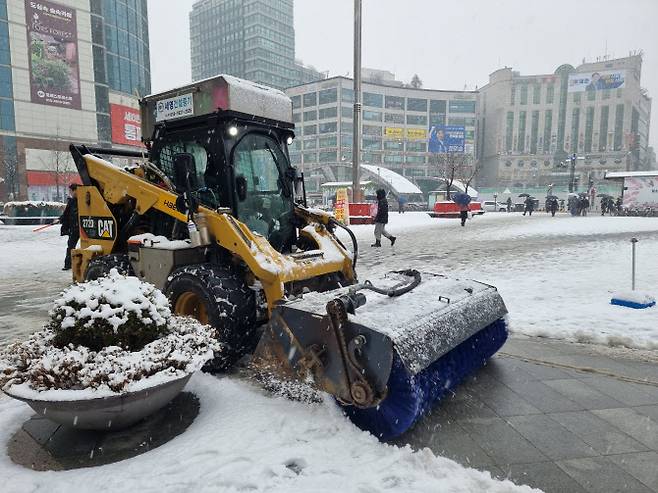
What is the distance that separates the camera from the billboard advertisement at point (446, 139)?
88188 mm

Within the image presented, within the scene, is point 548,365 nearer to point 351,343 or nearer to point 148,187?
point 351,343

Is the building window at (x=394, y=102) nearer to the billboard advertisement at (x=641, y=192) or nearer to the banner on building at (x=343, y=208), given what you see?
the billboard advertisement at (x=641, y=192)

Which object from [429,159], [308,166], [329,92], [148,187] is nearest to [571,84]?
[429,159]

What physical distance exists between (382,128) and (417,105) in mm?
10841

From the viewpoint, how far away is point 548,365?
14.1 feet

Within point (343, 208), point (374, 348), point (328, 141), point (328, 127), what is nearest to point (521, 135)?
point (328, 127)

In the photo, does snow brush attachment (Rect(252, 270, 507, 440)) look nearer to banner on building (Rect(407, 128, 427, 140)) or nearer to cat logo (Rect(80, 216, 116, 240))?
cat logo (Rect(80, 216, 116, 240))

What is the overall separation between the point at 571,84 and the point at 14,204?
107 metres

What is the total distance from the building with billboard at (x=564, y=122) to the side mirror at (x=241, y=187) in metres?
102

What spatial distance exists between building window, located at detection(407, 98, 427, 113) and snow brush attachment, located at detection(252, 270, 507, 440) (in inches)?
3884

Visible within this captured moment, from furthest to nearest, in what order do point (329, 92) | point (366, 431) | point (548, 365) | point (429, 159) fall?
point (429, 159) → point (329, 92) → point (548, 365) → point (366, 431)

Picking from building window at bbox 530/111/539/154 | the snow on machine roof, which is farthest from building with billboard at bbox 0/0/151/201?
building window at bbox 530/111/539/154

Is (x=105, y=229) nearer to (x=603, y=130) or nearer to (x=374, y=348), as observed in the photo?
(x=374, y=348)

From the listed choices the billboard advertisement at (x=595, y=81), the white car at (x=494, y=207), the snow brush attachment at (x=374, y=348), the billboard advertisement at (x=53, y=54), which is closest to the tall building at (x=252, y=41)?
the billboard advertisement at (x=53, y=54)
